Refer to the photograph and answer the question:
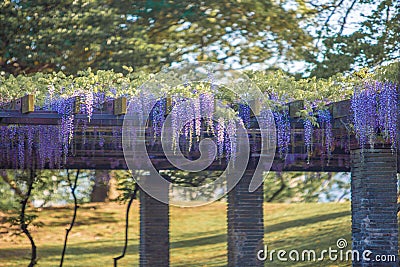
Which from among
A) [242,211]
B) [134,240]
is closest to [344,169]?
[242,211]

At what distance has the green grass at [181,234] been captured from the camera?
18750 mm

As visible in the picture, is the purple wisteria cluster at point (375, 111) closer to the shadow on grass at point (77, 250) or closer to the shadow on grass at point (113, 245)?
the shadow on grass at point (113, 245)

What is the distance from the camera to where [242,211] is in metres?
12.2

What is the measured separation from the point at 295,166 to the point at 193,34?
8.18 meters

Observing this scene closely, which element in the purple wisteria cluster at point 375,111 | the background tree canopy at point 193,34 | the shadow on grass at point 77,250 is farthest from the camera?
the shadow on grass at point 77,250

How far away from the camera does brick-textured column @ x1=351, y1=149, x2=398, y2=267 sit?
31.1 feet

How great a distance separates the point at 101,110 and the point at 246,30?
10.9m

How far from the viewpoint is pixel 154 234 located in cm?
1329

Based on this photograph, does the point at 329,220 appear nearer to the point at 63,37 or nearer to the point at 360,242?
the point at 63,37

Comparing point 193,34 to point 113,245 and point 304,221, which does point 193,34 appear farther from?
point 113,245

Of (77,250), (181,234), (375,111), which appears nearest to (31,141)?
(375,111)

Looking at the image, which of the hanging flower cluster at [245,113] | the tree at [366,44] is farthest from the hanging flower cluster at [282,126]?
the tree at [366,44]

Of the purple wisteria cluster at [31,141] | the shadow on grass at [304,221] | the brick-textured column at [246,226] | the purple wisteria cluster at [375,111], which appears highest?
the purple wisteria cluster at [375,111]

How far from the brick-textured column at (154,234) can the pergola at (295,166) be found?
1.07 meters
